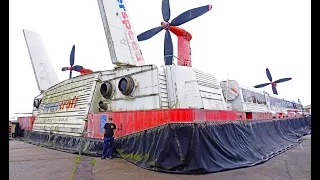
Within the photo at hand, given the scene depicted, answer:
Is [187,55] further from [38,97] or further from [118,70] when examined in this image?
[38,97]

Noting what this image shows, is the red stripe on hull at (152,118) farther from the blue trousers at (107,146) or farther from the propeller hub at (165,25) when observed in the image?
the propeller hub at (165,25)

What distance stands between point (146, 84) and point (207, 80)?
3142mm

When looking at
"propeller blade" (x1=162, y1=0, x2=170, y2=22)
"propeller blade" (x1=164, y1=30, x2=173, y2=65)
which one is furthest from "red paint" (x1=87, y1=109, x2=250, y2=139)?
"propeller blade" (x1=162, y1=0, x2=170, y2=22)

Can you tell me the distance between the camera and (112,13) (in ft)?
35.1

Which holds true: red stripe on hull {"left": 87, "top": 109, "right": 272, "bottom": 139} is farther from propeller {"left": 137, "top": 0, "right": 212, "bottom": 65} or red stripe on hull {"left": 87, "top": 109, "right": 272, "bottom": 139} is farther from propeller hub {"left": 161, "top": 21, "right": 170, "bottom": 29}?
propeller hub {"left": 161, "top": 21, "right": 170, "bottom": 29}

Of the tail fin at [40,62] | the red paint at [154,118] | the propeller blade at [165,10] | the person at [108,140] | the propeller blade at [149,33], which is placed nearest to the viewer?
the red paint at [154,118]

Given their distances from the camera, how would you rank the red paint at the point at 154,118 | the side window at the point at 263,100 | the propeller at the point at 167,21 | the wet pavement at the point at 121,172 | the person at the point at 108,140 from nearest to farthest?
the wet pavement at the point at 121,172 → the red paint at the point at 154,118 → the person at the point at 108,140 → the propeller at the point at 167,21 → the side window at the point at 263,100

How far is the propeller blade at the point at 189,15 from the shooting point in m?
11.7

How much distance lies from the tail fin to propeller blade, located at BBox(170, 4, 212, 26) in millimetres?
13828

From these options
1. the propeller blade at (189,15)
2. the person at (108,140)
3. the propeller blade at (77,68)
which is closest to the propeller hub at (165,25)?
the propeller blade at (189,15)

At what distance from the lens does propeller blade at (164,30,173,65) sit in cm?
1148

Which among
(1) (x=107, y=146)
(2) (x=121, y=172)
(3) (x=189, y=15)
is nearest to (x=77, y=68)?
(3) (x=189, y=15)

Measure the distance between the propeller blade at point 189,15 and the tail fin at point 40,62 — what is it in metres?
13.8
